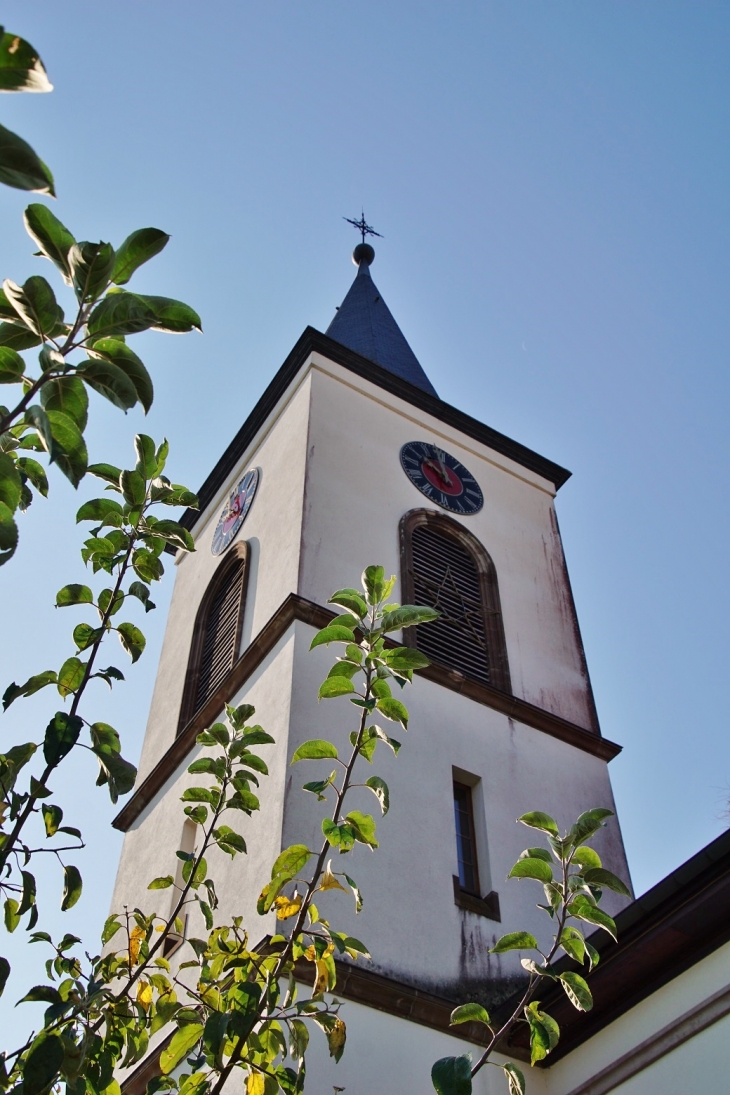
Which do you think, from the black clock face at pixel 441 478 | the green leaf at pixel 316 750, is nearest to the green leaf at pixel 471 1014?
the green leaf at pixel 316 750

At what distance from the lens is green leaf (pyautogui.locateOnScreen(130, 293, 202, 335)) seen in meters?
3.79

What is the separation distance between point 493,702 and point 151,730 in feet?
16.7

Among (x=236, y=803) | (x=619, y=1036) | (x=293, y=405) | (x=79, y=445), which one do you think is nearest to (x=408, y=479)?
(x=293, y=405)

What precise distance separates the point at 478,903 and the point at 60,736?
24.2 feet

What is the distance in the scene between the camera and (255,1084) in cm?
486

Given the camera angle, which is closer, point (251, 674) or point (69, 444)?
point (69, 444)

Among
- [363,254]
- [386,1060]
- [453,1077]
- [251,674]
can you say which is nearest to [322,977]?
[453,1077]

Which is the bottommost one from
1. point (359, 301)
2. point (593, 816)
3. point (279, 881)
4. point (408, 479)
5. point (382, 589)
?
point (279, 881)

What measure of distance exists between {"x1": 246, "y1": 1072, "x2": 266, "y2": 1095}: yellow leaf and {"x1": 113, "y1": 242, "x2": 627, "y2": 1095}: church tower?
3839mm

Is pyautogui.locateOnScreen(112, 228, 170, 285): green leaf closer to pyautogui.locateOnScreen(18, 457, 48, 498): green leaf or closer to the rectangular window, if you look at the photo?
pyautogui.locateOnScreen(18, 457, 48, 498): green leaf

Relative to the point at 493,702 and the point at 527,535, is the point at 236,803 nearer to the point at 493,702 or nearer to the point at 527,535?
the point at 493,702

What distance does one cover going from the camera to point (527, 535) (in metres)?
17.1

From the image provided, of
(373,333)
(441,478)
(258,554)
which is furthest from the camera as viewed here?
(373,333)

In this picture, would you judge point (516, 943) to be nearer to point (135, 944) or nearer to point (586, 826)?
point (586, 826)
